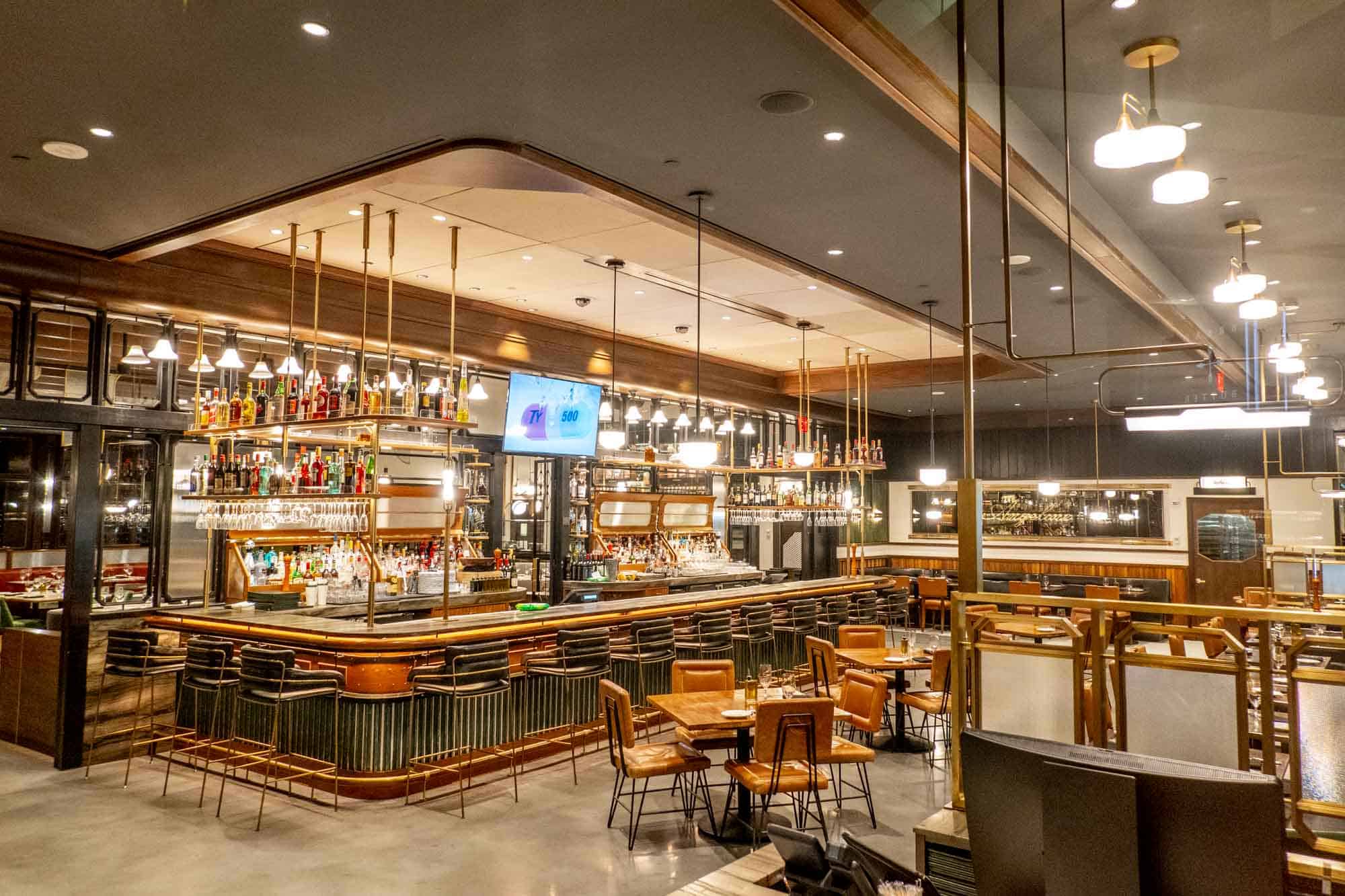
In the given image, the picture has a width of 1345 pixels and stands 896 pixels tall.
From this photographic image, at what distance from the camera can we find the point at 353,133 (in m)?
4.29

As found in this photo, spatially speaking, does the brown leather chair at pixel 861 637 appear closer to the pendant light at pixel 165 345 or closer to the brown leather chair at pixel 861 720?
the brown leather chair at pixel 861 720

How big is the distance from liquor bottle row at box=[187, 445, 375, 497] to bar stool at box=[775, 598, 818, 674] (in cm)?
464

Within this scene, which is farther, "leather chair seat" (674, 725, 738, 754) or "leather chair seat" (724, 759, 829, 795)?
"leather chair seat" (674, 725, 738, 754)

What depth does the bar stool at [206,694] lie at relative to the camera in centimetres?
612

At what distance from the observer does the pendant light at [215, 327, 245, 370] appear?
692 cm

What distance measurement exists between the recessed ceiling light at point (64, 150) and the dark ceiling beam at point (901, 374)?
8.68m

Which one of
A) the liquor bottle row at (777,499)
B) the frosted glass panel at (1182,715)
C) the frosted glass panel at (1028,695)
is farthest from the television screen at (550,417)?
the frosted glass panel at (1182,715)

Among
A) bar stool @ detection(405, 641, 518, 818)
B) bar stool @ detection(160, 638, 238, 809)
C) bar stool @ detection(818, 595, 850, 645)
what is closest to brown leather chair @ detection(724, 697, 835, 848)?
bar stool @ detection(405, 641, 518, 818)

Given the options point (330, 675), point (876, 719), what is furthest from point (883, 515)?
point (330, 675)

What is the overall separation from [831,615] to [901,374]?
3.97m

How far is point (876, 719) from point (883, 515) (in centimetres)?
1208

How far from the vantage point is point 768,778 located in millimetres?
4883

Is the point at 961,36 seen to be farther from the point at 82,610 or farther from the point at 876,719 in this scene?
the point at 82,610

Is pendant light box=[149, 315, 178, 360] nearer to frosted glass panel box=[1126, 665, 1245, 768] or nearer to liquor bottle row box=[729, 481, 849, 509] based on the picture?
liquor bottle row box=[729, 481, 849, 509]
